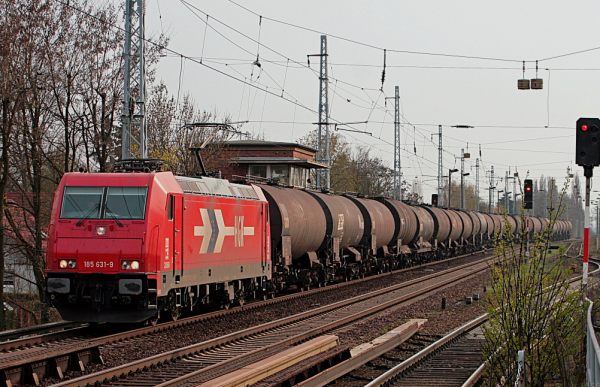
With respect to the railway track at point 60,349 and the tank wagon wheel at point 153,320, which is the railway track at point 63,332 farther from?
the tank wagon wheel at point 153,320

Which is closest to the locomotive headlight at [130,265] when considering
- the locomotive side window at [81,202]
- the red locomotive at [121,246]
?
the red locomotive at [121,246]

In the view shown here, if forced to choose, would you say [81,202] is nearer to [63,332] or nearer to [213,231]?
[63,332]

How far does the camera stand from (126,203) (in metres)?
13.4

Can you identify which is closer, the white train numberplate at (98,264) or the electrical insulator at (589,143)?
the electrical insulator at (589,143)

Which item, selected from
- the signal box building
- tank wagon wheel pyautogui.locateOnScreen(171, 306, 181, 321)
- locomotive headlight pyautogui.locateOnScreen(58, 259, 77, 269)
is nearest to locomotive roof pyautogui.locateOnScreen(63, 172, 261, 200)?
locomotive headlight pyautogui.locateOnScreen(58, 259, 77, 269)

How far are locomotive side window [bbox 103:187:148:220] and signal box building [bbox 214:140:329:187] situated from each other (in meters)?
25.6

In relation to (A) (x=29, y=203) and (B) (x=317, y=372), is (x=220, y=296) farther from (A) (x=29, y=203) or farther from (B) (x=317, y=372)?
(A) (x=29, y=203)

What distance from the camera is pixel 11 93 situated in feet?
71.6

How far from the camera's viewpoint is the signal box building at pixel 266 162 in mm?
39844

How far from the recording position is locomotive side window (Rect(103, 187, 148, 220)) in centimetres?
1333

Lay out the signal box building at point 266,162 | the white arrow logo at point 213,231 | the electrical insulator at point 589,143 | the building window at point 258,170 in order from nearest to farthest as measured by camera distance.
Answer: the electrical insulator at point 589,143 < the white arrow logo at point 213,231 < the signal box building at point 266,162 < the building window at point 258,170

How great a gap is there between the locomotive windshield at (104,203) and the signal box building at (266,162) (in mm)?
25507

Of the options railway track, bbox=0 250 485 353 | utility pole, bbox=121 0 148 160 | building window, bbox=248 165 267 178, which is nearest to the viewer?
railway track, bbox=0 250 485 353

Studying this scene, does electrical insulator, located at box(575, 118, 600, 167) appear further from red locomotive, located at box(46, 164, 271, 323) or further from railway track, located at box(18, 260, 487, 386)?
red locomotive, located at box(46, 164, 271, 323)
